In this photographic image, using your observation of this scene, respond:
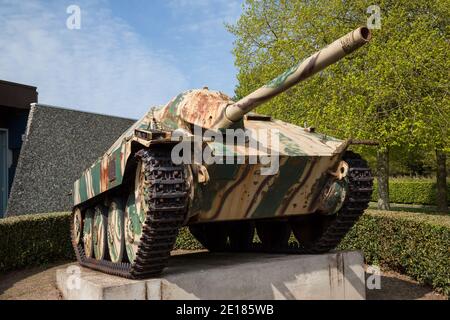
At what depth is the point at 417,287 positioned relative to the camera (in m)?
8.39

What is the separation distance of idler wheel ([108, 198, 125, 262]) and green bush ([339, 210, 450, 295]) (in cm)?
474

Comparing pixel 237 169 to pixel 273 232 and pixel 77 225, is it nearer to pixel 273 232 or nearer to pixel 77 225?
pixel 273 232

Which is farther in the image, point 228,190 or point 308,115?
point 308,115

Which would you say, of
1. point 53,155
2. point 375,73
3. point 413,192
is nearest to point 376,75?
point 375,73

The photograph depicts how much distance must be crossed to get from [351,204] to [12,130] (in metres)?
12.0

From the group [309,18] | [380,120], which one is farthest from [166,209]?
[309,18]

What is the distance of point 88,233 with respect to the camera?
923 centimetres

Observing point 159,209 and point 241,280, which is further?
point 241,280

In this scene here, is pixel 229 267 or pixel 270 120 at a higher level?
pixel 270 120

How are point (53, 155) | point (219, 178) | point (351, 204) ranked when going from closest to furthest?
point (219, 178) < point (351, 204) < point (53, 155)

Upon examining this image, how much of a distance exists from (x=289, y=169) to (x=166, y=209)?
180 centimetres

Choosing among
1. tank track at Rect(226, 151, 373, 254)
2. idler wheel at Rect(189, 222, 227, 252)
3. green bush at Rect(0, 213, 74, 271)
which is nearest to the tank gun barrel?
tank track at Rect(226, 151, 373, 254)

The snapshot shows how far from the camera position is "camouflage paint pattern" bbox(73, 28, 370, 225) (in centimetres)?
598

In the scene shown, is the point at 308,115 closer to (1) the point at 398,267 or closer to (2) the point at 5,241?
(1) the point at 398,267
